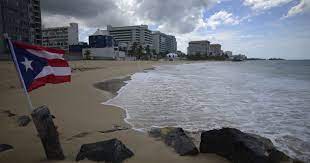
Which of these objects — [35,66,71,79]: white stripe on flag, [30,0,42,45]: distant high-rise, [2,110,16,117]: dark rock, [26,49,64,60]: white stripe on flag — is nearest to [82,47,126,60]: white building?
[30,0,42,45]: distant high-rise

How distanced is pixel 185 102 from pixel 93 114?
496 centimetres

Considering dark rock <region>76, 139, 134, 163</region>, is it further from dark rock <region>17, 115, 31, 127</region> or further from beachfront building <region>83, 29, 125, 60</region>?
beachfront building <region>83, 29, 125, 60</region>

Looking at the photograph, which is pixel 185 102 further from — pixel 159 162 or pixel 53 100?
pixel 159 162

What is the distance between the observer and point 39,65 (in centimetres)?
482

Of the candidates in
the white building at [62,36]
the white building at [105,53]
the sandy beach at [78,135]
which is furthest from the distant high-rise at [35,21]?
the sandy beach at [78,135]

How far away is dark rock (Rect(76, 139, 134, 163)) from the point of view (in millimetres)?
4523

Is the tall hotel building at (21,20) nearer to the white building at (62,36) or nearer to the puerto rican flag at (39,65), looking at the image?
the white building at (62,36)

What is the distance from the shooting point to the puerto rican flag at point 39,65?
15.2ft

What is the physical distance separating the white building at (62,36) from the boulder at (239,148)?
411 feet

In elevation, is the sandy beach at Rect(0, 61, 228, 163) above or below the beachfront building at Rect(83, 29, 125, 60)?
below

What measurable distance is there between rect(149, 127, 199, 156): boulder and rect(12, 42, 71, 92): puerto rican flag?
273 centimetres

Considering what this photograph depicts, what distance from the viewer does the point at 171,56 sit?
14700 cm

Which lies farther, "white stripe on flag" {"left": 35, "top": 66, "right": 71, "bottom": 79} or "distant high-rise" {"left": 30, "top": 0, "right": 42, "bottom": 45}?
"distant high-rise" {"left": 30, "top": 0, "right": 42, "bottom": 45}

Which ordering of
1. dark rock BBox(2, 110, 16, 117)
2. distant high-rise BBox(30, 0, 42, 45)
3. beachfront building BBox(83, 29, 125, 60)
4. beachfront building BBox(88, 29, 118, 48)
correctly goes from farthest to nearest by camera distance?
1. beachfront building BBox(88, 29, 118, 48)
2. beachfront building BBox(83, 29, 125, 60)
3. distant high-rise BBox(30, 0, 42, 45)
4. dark rock BBox(2, 110, 16, 117)
